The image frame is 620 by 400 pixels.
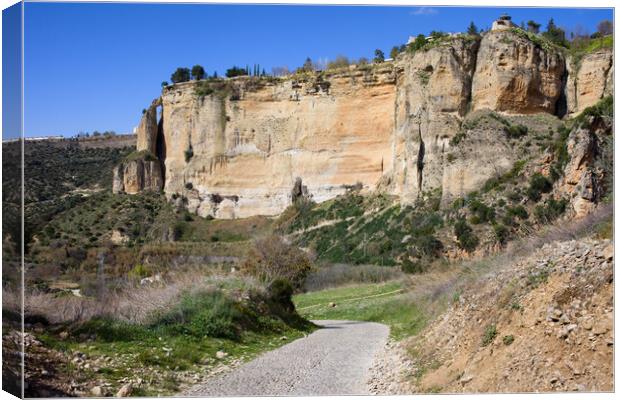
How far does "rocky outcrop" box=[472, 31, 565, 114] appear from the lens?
37062 millimetres

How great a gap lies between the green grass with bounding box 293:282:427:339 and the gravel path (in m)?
1.61

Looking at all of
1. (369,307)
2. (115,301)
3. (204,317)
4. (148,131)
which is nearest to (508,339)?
(204,317)

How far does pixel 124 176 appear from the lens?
57000mm

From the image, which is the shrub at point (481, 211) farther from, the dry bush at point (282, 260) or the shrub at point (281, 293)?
the shrub at point (281, 293)

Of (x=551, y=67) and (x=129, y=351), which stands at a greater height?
(x=551, y=67)

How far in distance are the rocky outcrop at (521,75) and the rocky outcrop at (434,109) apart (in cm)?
165

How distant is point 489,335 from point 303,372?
2.07 metres

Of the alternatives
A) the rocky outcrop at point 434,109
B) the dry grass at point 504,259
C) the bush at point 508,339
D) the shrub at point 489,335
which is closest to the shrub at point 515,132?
the rocky outcrop at point 434,109

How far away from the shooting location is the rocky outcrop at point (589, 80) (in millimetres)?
35406

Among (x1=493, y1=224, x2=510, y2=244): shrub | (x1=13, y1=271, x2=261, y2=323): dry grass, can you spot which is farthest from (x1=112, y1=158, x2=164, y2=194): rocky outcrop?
(x1=13, y1=271, x2=261, y2=323): dry grass

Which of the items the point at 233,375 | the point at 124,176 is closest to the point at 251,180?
the point at 124,176

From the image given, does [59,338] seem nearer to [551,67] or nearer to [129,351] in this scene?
[129,351]

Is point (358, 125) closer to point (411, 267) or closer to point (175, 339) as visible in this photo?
point (411, 267)

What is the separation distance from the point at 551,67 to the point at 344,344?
1177 inches
